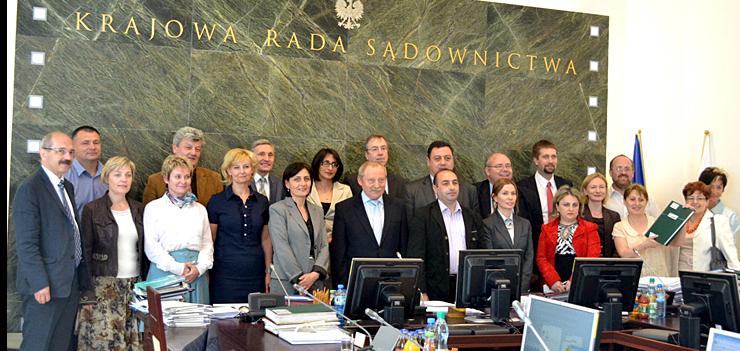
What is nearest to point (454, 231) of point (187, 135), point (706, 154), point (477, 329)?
point (477, 329)

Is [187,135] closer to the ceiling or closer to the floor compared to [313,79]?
closer to the floor

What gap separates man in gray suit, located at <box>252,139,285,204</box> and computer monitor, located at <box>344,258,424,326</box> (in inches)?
105

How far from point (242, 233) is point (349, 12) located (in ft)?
9.47

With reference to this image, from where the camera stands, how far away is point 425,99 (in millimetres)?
8172

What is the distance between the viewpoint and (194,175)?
21.9 ft

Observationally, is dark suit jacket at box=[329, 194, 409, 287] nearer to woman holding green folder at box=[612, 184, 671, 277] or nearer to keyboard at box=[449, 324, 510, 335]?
keyboard at box=[449, 324, 510, 335]

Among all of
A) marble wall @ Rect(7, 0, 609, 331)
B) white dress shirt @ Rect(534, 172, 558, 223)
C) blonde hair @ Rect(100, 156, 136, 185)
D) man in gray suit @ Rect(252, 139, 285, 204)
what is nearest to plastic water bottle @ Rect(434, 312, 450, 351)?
blonde hair @ Rect(100, 156, 136, 185)

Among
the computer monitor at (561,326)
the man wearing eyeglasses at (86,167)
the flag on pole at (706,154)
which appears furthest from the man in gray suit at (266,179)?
the flag on pole at (706,154)

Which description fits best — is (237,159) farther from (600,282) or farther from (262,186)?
(600,282)

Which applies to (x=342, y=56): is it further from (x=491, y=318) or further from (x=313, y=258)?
(x=491, y=318)

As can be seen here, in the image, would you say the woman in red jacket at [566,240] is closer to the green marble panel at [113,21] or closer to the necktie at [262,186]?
the necktie at [262,186]

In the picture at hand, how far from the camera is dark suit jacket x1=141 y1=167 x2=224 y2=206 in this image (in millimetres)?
6418

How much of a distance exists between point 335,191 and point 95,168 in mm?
1939

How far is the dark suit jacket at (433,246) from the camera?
5.83m
